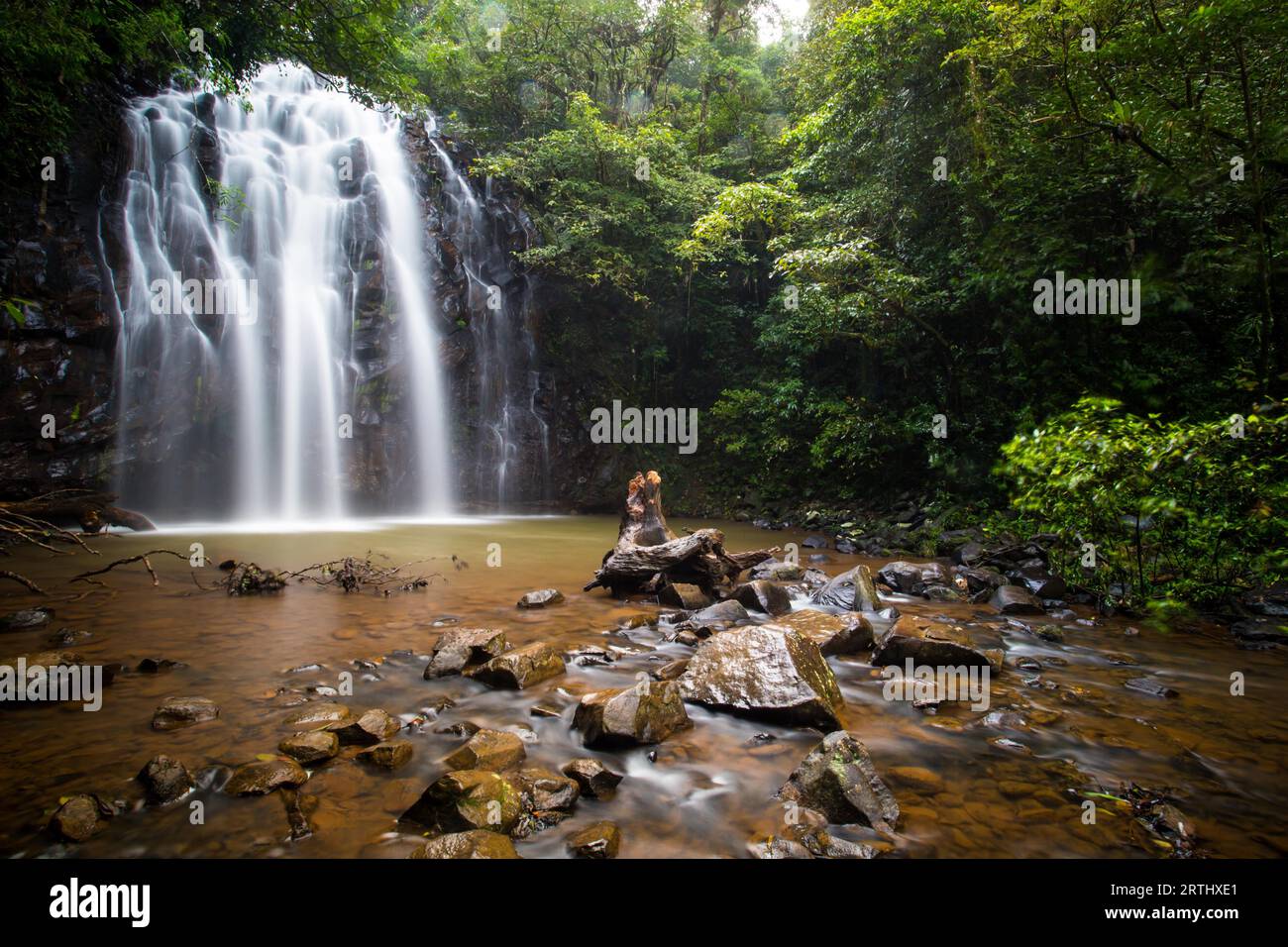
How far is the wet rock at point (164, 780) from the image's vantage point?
2291 mm

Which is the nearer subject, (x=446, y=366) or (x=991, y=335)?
(x=991, y=335)

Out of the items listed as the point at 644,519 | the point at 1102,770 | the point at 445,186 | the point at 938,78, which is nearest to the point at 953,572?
the point at 644,519

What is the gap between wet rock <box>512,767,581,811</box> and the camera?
233 cm

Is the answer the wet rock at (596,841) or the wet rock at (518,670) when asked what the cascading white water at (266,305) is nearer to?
the wet rock at (518,670)

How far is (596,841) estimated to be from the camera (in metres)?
2.08

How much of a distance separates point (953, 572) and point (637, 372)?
12.8m

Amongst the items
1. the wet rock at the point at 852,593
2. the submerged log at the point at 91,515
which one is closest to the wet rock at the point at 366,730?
the wet rock at the point at 852,593

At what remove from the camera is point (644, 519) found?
7234 mm

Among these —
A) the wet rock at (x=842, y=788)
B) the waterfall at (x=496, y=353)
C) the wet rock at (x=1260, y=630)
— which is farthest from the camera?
the waterfall at (x=496, y=353)

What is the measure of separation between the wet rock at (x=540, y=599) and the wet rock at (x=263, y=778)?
3.29 m

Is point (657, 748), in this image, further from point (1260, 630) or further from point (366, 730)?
point (1260, 630)

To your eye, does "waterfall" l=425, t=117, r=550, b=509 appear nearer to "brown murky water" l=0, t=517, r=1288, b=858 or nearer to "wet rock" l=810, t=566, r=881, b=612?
"brown murky water" l=0, t=517, r=1288, b=858

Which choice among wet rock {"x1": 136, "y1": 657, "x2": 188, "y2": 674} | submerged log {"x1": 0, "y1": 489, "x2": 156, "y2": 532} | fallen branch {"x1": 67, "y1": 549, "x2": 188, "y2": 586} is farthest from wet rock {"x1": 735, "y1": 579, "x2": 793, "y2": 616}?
submerged log {"x1": 0, "y1": 489, "x2": 156, "y2": 532}
